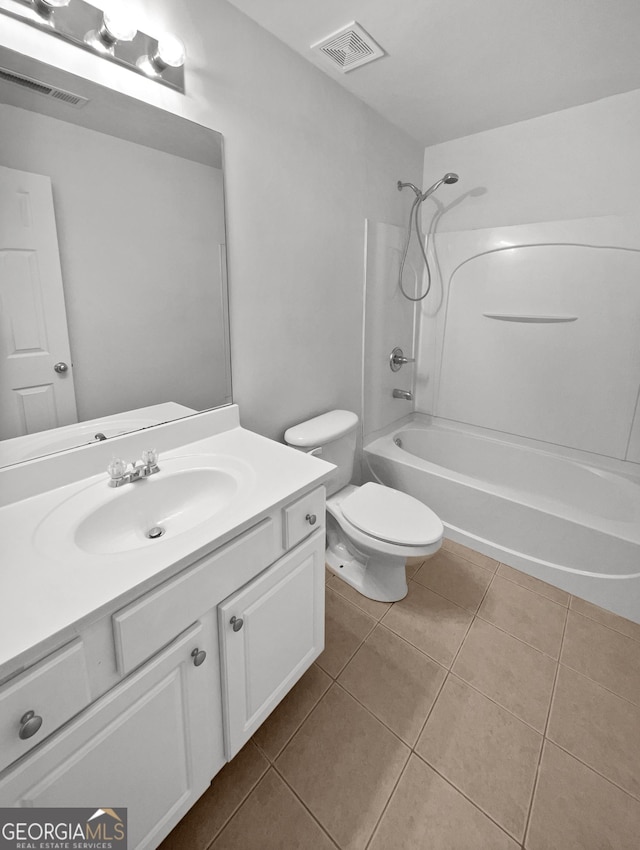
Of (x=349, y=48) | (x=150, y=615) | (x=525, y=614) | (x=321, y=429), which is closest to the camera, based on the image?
(x=150, y=615)

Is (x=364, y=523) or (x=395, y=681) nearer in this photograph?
(x=395, y=681)

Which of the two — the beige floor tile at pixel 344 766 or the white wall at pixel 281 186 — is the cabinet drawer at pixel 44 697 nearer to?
the beige floor tile at pixel 344 766

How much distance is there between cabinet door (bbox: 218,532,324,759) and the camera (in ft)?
3.42

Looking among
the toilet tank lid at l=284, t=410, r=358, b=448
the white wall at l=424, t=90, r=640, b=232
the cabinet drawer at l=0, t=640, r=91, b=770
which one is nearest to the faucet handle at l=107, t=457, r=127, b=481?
the cabinet drawer at l=0, t=640, r=91, b=770

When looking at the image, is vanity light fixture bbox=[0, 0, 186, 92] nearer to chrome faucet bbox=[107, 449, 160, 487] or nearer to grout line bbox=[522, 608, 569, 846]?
chrome faucet bbox=[107, 449, 160, 487]

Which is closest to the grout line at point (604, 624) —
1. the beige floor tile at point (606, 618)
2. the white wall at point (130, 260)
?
the beige floor tile at point (606, 618)

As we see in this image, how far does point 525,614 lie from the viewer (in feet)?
6.01

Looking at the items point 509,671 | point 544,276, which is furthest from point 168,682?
Result: point 544,276

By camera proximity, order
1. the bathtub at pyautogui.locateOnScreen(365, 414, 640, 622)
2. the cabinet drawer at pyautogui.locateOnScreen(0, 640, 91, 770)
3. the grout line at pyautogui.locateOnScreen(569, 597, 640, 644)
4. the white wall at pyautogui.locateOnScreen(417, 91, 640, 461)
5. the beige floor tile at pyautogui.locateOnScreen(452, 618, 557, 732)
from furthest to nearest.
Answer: the white wall at pyautogui.locateOnScreen(417, 91, 640, 461) < the bathtub at pyautogui.locateOnScreen(365, 414, 640, 622) < the grout line at pyautogui.locateOnScreen(569, 597, 640, 644) < the beige floor tile at pyautogui.locateOnScreen(452, 618, 557, 732) < the cabinet drawer at pyautogui.locateOnScreen(0, 640, 91, 770)

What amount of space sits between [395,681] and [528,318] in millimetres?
2080

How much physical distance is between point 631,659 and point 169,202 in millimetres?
A: 2432

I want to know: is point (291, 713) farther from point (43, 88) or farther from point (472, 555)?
point (43, 88)

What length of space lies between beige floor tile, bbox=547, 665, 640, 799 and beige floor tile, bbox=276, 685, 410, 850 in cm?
56

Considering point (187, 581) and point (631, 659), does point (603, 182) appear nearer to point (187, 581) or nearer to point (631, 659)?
point (631, 659)
